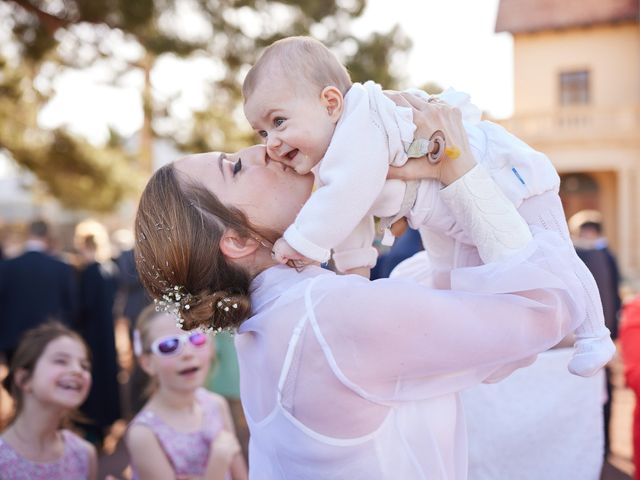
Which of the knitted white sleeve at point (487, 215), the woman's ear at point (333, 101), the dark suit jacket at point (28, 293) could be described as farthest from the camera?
the dark suit jacket at point (28, 293)

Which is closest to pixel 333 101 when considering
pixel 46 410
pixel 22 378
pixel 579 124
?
pixel 46 410

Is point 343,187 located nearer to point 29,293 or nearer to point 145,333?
point 145,333

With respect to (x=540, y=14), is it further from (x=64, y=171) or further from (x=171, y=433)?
(x=171, y=433)

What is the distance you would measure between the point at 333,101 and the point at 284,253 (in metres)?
0.47

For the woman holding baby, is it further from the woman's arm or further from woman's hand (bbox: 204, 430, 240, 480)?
the woman's arm

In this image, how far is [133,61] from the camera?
12.2m

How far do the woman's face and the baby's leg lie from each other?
602 millimetres

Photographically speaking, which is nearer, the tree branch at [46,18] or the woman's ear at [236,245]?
the woman's ear at [236,245]

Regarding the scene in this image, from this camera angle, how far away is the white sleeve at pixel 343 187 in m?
→ 1.77

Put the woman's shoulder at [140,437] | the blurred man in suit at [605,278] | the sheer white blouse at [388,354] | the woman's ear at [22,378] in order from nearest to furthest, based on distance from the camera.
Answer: the sheer white blouse at [388,354] → the woman's shoulder at [140,437] → the woman's ear at [22,378] → the blurred man in suit at [605,278]

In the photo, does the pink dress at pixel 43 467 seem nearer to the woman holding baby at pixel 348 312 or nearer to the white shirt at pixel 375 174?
the woman holding baby at pixel 348 312

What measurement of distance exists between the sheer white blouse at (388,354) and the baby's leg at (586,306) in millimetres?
106

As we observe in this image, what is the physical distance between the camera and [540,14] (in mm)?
22938

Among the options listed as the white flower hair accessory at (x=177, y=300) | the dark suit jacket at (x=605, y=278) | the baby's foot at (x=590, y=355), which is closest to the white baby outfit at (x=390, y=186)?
the baby's foot at (x=590, y=355)
